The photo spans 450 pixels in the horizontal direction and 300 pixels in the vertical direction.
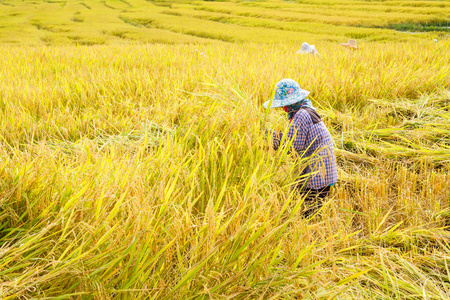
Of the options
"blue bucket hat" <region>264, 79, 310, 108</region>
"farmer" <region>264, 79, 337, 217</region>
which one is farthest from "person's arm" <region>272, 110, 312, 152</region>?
"blue bucket hat" <region>264, 79, 310, 108</region>

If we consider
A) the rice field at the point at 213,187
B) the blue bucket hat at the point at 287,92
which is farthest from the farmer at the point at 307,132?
the rice field at the point at 213,187

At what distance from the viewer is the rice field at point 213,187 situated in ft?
2.76

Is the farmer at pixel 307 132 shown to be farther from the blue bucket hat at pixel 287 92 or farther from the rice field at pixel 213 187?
the rice field at pixel 213 187

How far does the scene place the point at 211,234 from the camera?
87cm

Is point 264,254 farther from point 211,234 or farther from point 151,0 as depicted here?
point 151,0

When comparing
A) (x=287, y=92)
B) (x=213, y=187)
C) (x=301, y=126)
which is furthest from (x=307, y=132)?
(x=213, y=187)

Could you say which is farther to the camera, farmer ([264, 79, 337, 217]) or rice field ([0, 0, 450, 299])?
farmer ([264, 79, 337, 217])

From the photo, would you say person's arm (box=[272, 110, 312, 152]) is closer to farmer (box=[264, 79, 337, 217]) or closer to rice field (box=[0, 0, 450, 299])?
farmer (box=[264, 79, 337, 217])

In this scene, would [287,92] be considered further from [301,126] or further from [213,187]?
[213,187]

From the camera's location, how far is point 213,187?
3.70 ft

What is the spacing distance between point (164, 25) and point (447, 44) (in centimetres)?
2007

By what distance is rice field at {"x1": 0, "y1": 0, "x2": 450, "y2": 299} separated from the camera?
84cm

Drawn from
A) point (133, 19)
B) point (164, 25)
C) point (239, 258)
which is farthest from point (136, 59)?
point (133, 19)

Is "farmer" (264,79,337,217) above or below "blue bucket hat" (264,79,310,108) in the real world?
below
